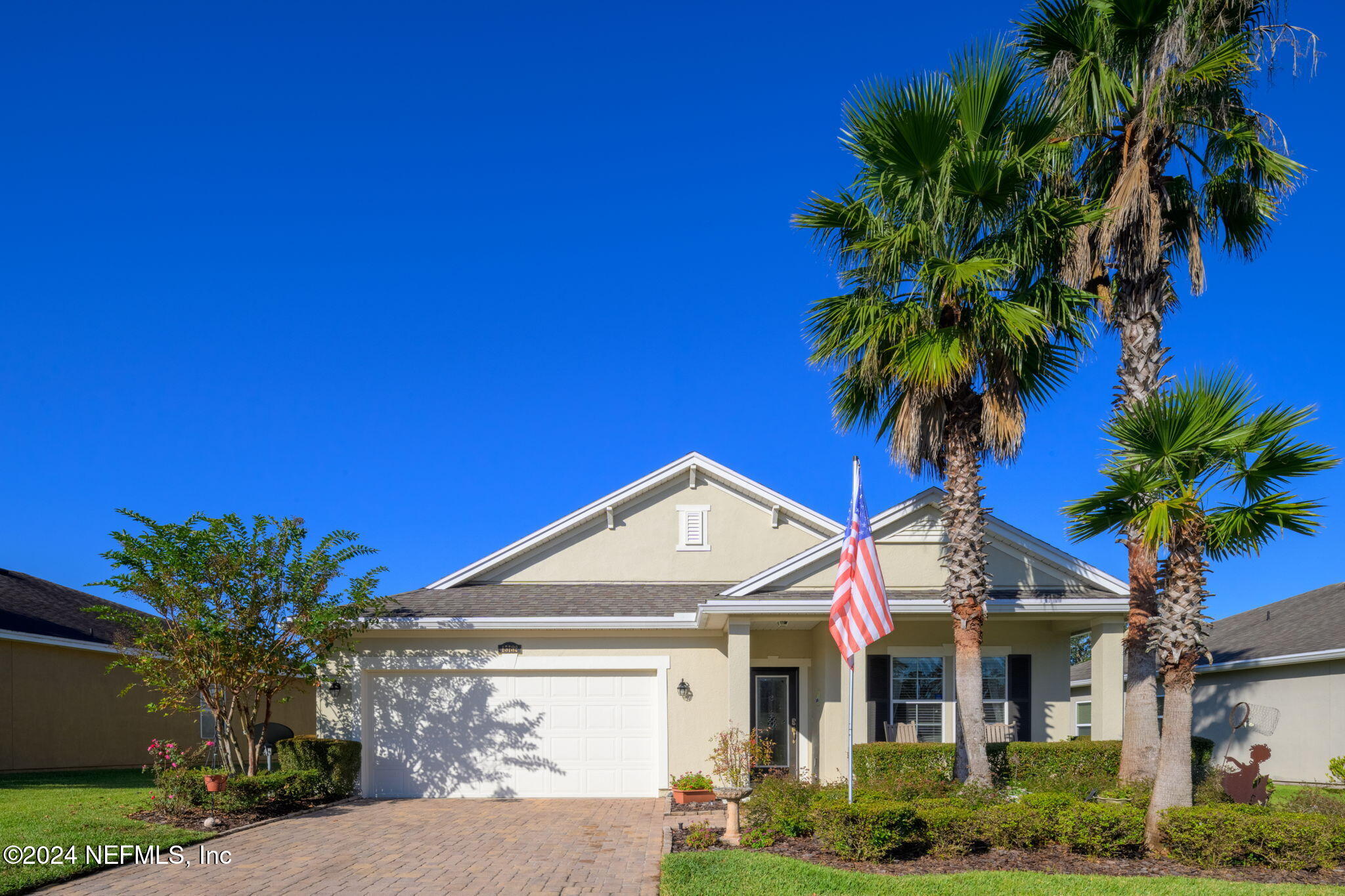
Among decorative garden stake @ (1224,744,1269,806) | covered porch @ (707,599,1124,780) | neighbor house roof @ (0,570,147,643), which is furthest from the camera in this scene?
neighbor house roof @ (0,570,147,643)

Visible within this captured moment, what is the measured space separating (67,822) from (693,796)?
786cm

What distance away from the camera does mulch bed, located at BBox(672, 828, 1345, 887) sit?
29.5ft

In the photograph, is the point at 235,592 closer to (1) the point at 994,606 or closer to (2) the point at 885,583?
(2) the point at 885,583

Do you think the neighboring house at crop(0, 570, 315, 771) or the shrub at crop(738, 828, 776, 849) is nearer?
the shrub at crop(738, 828, 776, 849)

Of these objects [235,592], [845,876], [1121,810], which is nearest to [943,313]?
[1121,810]

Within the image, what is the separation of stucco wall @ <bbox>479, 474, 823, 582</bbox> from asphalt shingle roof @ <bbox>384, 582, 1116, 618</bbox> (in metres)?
0.24

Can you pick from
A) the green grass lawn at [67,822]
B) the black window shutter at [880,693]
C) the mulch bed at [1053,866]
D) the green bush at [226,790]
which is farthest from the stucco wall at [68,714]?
the mulch bed at [1053,866]

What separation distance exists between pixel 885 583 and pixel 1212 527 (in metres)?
5.30

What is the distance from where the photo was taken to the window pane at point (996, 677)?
592 inches

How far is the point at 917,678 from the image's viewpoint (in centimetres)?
1517

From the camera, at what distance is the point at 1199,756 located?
14.2 m

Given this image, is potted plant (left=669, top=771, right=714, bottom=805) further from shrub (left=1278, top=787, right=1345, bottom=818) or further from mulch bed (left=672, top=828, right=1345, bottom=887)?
shrub (left=1278, top=787, right=1345, bottom=818)

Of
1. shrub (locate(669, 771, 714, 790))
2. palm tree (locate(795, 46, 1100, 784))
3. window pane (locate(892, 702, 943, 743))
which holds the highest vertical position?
palm tree (locate(795, 46, 1100, 784))

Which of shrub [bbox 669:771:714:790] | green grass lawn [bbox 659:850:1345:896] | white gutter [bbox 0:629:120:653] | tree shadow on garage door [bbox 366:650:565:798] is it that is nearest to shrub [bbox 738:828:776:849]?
green grass lawn [bbox 659:850:1345:896]
